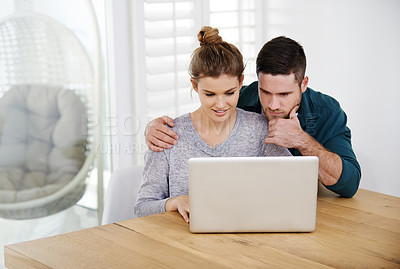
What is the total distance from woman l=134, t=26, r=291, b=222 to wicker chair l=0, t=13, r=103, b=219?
3.23 ft

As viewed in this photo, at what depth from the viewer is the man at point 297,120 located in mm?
1556

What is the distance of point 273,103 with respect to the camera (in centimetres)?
169

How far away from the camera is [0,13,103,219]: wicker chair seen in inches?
89.3

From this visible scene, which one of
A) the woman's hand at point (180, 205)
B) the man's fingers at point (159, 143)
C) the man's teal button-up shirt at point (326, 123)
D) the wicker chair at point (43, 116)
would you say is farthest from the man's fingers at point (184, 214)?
the wicker chair at point (43, 116)

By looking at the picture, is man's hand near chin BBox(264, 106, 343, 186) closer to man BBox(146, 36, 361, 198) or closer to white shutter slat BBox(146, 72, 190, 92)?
man BBox(146, 36, 361, 198)

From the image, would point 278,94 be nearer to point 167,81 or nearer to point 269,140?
point 269,140

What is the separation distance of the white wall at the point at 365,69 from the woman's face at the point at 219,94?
1.21 m

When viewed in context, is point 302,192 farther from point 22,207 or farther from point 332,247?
point 22,207

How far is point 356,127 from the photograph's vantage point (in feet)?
8.46

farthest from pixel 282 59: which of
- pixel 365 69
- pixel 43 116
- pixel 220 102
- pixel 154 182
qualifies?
pixel 43 116

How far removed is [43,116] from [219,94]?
1.21 meters

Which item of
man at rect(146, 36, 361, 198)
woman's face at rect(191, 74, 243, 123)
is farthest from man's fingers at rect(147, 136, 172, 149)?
woman's face at rect(191, 74, 243, 123)

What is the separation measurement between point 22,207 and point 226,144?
1257 millimetres

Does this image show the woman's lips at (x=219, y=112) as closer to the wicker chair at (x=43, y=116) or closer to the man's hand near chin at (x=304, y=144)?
the man's hand near chin at (x=304, y=144)
